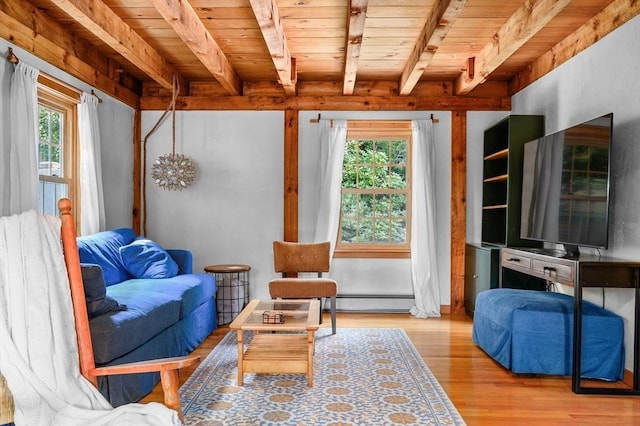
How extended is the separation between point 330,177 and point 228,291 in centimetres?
163

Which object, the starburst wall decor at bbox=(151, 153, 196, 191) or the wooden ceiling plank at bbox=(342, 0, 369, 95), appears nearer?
the wooden ceiling plank at bbox=(342, 0, 369, 95)

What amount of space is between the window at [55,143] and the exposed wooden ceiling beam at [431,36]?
2.90 metres

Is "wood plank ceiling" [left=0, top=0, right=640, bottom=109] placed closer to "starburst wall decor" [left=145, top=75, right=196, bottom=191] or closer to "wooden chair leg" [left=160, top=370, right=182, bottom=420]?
"starburst wall decor" [left=145, top=75, right=196, bottom=191]

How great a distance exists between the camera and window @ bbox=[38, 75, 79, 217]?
153 inches

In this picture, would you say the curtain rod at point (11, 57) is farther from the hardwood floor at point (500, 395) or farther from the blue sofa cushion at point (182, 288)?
the hardwood floor at point (500, 395)

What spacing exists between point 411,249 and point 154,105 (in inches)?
129

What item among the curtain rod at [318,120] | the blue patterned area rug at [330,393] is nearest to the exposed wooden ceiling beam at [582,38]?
the curtain rod at [318,120]

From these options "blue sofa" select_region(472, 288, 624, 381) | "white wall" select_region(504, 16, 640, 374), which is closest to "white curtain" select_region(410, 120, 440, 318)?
"white wall" select_region(504, 16, 640, 374)

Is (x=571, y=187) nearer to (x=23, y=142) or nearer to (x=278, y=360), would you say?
(x=278, y=360)

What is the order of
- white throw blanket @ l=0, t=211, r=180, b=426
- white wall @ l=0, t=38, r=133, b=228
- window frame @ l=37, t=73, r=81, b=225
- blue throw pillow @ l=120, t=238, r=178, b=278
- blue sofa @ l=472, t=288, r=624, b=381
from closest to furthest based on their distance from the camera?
white throw blanket @ l=0, t=211, r=180, b=426 < blue sofa @ l=472, t=288, r=624, b=381 < window frame @ l=37, t=73, r=81, b=225 < blue throw pillow @ l=120, t=238, r=178, b=278 < white wall @ l=0, t=38, r=133, b=228

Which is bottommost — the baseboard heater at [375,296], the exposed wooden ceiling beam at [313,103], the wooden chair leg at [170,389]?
the baseboard heater at [375,296]

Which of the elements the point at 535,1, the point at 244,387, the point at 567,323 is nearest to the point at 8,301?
the point at 244,387

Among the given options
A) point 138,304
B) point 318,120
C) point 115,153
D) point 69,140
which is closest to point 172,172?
point 115,153

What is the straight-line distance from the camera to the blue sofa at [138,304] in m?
2.61
